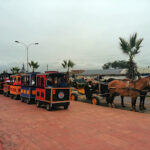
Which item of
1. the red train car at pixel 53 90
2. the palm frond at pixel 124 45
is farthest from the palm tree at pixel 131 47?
the red train car at pixel 53 90

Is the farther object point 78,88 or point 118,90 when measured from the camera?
point 78,88

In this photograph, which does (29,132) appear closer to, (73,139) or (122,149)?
(73,139)

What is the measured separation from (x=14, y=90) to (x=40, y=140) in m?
11.7

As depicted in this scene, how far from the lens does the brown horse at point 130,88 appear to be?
10.1 meters

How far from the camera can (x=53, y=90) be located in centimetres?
1020

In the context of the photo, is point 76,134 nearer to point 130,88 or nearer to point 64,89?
point 64,89

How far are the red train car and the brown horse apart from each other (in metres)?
3.24

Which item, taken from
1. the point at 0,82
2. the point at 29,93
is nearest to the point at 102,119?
the point at 29,93

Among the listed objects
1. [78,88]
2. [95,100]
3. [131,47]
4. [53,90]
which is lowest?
[95,100]

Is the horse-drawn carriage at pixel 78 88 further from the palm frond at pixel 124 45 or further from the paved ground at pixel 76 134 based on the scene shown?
the paved ground at pixel 76 134

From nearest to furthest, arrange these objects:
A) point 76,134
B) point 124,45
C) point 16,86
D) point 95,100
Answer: point 76,134
point 95,100
point 16,86
point 124,45

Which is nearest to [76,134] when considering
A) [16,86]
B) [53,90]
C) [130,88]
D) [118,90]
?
[53,90]

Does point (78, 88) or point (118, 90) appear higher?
point (118, 90)

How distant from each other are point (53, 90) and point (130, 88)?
4.80 meters
